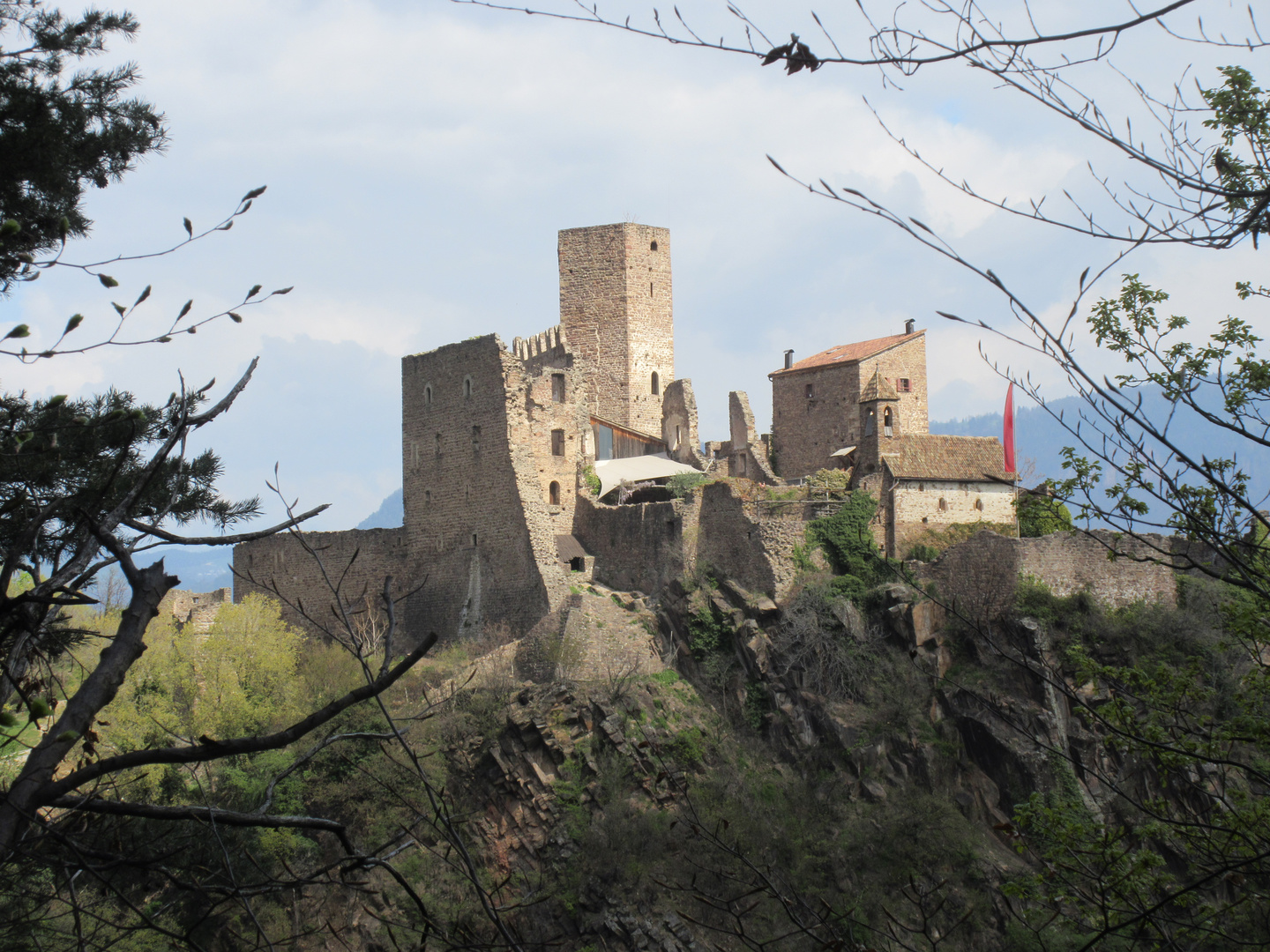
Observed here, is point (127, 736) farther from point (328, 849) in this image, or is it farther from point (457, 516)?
point (457, 516)

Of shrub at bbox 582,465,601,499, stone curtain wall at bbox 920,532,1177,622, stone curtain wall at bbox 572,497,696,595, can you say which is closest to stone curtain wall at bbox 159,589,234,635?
shrub at bbox 582,465,601,499

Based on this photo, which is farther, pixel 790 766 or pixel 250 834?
pixel 790 766

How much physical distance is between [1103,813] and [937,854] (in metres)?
3.52

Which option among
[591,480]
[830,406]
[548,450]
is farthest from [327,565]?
[830,406]

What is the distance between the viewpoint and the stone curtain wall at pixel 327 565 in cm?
3412

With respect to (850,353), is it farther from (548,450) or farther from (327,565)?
(327,565)

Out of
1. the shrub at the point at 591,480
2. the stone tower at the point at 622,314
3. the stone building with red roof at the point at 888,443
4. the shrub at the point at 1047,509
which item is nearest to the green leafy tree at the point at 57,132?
the shrub at the point at 1047,509

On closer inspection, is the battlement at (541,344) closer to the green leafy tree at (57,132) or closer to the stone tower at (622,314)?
the stone tower at (622,314)

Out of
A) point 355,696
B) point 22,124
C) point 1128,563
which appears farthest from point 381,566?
point 355,696

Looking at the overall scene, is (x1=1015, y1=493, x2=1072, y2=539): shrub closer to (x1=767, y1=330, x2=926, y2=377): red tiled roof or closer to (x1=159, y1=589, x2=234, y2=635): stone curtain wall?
(x1=767, y1=330, x2=926, y2=377): red tiled roof

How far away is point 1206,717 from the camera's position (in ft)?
41.6

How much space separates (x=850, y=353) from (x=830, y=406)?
2.36 meters

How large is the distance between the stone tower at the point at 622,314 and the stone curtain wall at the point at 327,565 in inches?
434

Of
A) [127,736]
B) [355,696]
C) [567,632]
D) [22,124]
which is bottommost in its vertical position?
[127,736]
